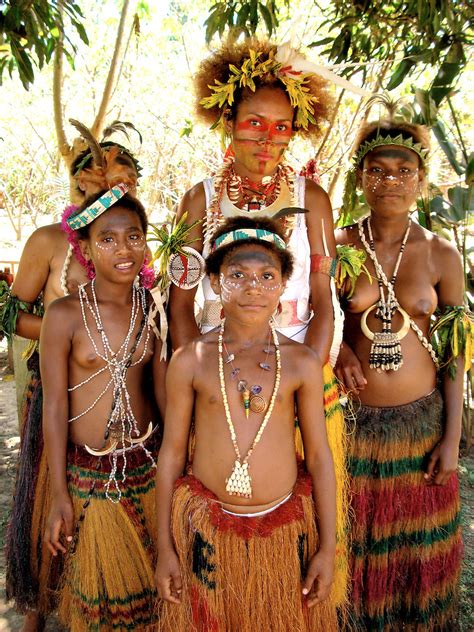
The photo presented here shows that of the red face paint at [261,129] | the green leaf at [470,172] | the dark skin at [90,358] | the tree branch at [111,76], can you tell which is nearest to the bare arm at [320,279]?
the red face paint at [261,129]

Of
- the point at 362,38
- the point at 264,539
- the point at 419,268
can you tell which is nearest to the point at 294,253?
the point at 419,268

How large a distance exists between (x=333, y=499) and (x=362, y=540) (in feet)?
2.35

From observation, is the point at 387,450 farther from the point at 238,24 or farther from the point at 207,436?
the point at 238,24

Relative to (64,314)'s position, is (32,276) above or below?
above

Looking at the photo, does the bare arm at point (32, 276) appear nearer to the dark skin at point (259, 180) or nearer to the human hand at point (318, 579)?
the dark skin at point (259, 180)

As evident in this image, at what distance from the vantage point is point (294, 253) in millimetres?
2385

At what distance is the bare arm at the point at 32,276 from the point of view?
9.07 feet

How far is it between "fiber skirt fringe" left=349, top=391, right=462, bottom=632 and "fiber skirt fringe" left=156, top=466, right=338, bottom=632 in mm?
721

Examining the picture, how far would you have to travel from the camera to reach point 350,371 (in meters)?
2.65

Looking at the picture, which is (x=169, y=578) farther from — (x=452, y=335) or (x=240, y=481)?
(x=452, y=335)

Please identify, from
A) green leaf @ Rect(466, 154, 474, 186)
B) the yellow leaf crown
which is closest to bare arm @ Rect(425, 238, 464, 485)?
the yellow leaf crown

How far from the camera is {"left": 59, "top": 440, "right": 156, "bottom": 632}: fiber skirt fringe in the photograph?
233cm

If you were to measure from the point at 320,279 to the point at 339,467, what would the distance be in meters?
0.78

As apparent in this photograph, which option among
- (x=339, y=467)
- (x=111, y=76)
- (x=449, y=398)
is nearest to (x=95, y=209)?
(x=339, y=467)
